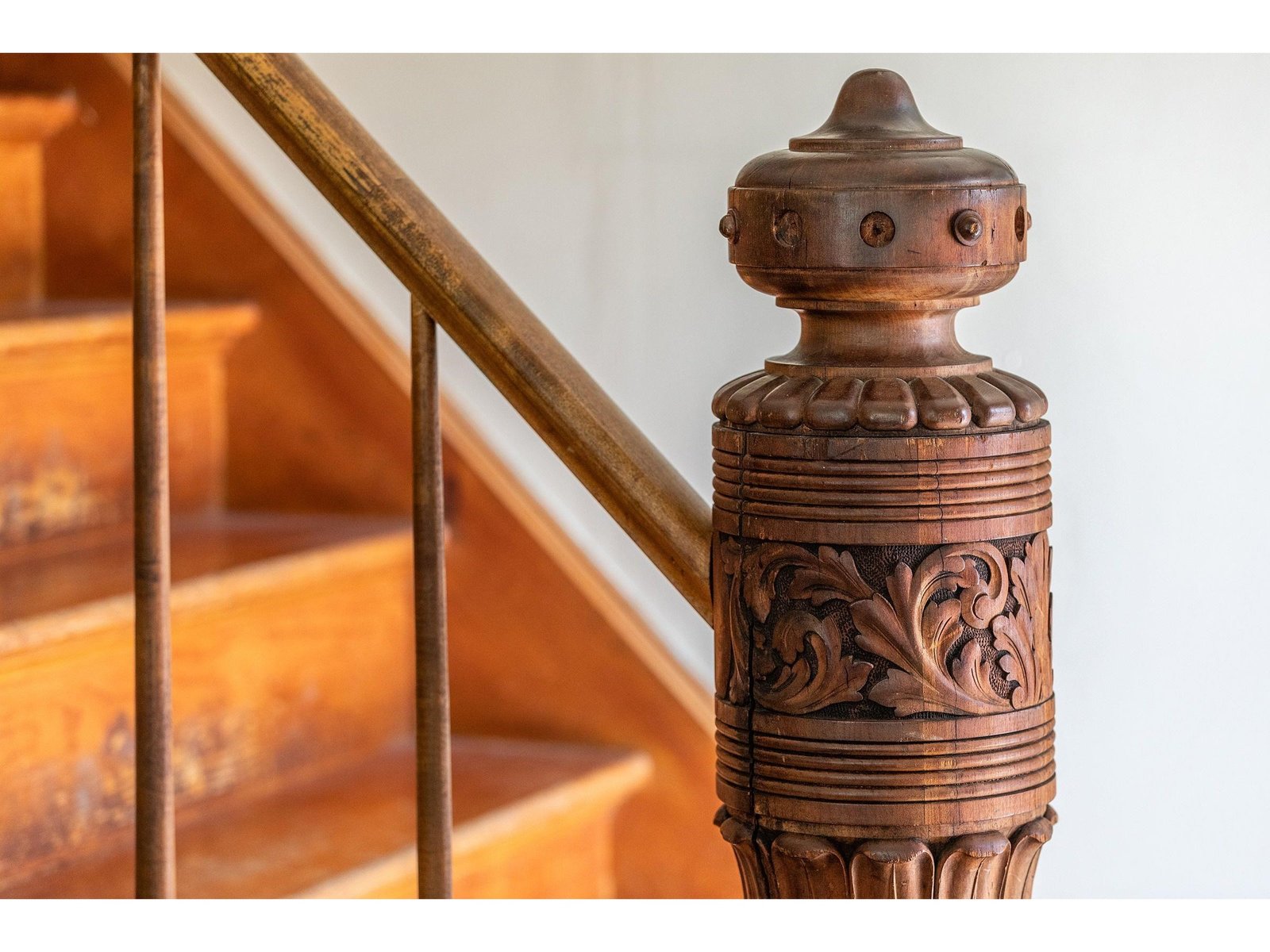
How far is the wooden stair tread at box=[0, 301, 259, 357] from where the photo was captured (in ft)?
4.84

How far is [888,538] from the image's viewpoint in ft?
1.88

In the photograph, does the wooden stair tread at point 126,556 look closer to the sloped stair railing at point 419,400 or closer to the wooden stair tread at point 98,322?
the wooden stair tread at point 98,322

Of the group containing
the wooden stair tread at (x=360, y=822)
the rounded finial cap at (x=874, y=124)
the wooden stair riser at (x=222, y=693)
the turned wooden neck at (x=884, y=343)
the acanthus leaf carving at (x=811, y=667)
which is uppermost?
the rounded finial cap at (x=874, y=124)

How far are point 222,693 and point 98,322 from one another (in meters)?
0.41

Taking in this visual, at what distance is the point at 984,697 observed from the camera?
59 cm

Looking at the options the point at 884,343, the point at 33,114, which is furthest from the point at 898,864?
the point at 33,114

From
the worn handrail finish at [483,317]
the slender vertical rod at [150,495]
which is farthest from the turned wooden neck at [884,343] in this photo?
the slender vertical rod at [150,495]

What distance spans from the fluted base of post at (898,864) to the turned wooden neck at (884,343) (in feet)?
0.60

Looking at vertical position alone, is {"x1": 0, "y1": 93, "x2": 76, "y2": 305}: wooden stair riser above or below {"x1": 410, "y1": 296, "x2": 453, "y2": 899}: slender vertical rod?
above

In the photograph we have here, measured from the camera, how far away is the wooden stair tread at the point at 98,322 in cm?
148

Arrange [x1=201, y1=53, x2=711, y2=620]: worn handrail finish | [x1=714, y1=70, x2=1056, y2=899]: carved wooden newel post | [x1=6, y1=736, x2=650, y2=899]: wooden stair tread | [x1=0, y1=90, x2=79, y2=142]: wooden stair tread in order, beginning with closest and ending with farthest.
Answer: [x1=714, y1=70, x2=1056, y2=899]: carved wooden newel post, [x1=201, y1=53, x2=711, y2=620]: worn handrail finish, [x1=6, y1=736, x2=650, y2=899]: wooden stair tread, [x1=0, y1=90, x2=79, y2=142]: wooden stair tread

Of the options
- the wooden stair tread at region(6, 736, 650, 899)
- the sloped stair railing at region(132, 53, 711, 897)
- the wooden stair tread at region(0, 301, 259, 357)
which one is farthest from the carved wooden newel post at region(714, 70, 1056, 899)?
the wooden stair tread at region(0, 301, 259, 357)

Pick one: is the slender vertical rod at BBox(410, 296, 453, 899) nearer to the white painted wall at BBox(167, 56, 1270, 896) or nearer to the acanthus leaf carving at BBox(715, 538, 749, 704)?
the acanthus leaf carving at BBox(715, 538, 749, 704)

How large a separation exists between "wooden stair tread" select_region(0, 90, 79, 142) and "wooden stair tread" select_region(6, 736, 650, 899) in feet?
2.64
